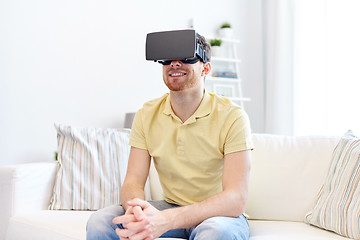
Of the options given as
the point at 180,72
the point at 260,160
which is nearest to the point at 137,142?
the point at 180,72

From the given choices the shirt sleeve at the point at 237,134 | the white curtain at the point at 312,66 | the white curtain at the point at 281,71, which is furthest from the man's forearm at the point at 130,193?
the white curtain at the point at 281,71

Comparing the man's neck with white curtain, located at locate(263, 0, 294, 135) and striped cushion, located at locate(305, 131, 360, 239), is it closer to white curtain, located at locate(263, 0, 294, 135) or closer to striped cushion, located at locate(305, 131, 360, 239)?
striped cushion, located at locate(305, 131, 360, 239)

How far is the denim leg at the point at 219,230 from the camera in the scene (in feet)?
4.10

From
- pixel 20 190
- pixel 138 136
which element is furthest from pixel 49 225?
pixel 138 136

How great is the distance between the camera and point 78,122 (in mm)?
3234

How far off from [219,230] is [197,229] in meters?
0.09

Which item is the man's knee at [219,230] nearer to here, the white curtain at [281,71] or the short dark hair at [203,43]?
the short dark hair at [203,43]

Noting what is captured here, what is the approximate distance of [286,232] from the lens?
1657 mm

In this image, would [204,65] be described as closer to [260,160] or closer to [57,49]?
[260,160]

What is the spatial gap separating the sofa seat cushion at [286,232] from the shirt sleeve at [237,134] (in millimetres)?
336

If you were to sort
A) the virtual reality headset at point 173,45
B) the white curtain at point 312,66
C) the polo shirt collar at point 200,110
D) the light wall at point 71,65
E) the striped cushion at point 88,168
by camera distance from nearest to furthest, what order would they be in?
the virtual reality headset at point 173,45, the polo shirt collar at point 200,110, the striped cushion at point 88,168, the light wall at point 71,65, the white curtain at point 312,66

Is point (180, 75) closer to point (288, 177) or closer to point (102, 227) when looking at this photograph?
point (102, 227)

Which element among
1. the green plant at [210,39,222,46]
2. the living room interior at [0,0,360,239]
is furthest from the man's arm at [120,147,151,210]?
the green plant at [210,39,222,46]

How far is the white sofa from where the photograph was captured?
1883mm
